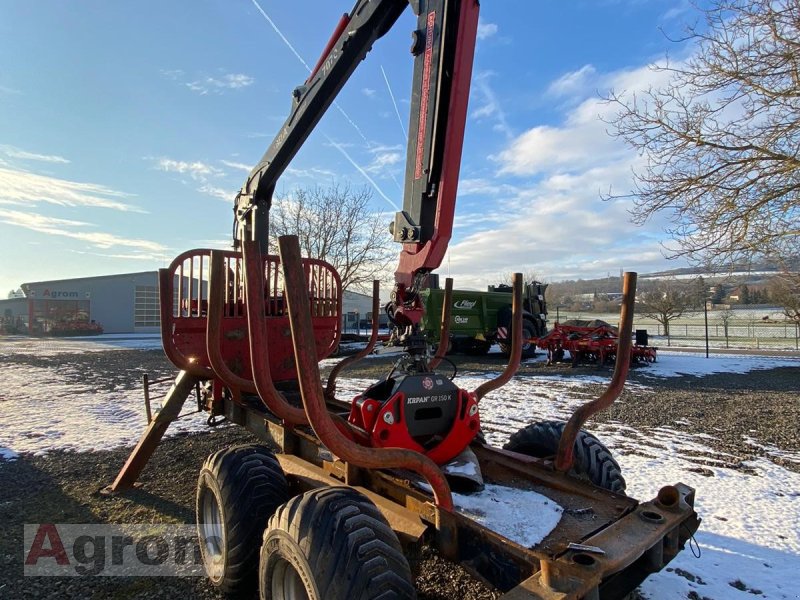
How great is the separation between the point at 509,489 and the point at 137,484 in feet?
13.6

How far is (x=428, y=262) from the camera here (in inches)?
127

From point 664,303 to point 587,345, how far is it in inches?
970


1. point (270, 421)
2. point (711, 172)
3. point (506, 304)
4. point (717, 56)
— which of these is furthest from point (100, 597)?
point (506, 304)

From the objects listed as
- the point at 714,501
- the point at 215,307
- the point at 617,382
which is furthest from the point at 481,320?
the point at 215,307

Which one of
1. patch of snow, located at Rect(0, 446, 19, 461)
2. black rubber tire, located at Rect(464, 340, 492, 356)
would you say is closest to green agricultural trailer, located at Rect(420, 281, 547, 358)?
black rubber tire, located at Rect(464, 340, 492, 356)

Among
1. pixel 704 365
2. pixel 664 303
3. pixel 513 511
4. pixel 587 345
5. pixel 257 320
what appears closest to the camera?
pixel 257 320

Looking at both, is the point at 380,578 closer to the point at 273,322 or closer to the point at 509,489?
the point at 509,489

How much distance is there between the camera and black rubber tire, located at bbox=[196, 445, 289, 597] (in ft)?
9.93

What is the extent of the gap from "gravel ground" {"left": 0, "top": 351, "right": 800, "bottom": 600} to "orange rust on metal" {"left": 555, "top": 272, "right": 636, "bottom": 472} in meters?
1.03

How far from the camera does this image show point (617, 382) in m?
2.99

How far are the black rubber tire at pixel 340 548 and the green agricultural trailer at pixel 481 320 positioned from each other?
14.1m

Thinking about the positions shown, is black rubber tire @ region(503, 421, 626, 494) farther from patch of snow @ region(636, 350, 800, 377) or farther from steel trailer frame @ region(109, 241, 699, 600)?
patch of snow @ region(636, 350, 800, 377)

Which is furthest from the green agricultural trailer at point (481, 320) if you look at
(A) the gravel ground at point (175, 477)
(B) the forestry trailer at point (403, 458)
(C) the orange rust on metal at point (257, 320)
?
(C) the orange rust on metal at point (257, 320)

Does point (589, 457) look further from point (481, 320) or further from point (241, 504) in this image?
point (481, 320)
